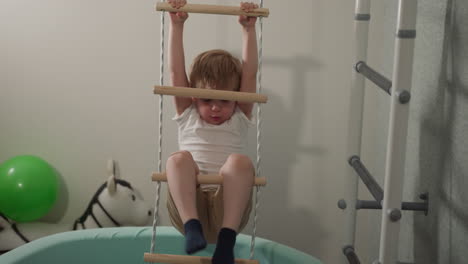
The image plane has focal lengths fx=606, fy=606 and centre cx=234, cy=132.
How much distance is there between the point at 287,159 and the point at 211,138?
0.78 m

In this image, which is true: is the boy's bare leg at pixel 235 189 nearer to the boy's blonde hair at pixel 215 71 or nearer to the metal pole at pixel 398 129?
the boy's blonde hair at pixel 215 71

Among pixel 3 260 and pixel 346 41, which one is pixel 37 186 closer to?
pixel 3 260

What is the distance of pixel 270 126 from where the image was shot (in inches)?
117

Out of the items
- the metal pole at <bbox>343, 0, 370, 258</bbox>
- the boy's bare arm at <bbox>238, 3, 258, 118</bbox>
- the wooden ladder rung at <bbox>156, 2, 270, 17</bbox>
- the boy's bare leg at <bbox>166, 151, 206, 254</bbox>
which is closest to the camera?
the boy's bare leg at <bbox>166, 151, 206, 254</bbox>

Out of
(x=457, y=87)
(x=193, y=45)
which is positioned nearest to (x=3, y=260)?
(x=193, y=45)

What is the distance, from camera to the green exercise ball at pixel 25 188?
272cm

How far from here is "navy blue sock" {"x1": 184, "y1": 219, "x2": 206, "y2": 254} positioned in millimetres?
1884

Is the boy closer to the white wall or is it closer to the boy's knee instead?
the boy's knee

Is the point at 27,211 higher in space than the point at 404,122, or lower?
lower

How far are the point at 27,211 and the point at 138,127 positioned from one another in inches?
25.8

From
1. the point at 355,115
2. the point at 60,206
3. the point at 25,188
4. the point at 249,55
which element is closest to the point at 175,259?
the point at 249,55

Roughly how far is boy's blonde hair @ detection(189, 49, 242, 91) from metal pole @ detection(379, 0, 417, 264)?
2.50ft

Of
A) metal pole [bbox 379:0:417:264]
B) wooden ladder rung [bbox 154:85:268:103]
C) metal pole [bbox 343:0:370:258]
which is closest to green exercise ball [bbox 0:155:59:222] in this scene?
wooden ladder rung [bbox 154:85:268:103]

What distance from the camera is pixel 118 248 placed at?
2.62m
